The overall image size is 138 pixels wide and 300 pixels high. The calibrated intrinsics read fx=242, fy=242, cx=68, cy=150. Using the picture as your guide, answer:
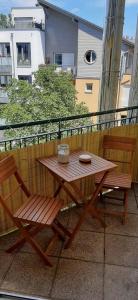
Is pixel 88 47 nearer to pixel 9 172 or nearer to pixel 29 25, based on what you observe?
pixel 29 25

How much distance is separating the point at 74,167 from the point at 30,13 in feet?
48.7

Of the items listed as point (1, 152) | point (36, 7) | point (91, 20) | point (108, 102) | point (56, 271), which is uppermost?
point (36, 7)

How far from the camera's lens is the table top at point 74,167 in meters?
2.03

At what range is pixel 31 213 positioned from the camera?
6.44ft

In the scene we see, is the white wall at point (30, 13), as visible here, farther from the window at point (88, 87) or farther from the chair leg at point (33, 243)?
the chair leg at point (33, 243)

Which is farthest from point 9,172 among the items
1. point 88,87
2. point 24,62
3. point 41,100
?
point 24,62

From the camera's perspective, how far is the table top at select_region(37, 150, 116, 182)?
2033 millimetres

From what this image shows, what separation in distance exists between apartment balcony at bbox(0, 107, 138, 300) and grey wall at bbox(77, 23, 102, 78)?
10.8 meters

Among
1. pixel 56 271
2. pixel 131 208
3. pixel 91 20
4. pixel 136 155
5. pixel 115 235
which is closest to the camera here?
pixel 56 271

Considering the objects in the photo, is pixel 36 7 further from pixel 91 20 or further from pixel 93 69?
pixel 93 69

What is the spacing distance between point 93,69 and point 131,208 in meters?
11.2

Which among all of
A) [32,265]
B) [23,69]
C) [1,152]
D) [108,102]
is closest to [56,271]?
[32,265]

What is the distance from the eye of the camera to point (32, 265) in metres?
2.06

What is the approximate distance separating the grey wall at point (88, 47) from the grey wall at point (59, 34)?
0.56m
